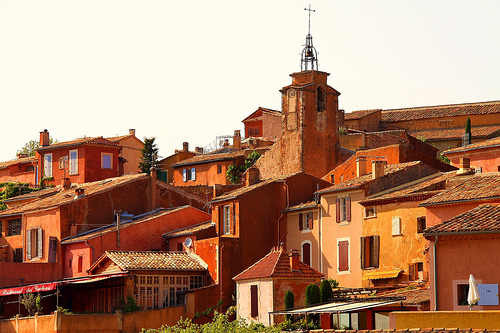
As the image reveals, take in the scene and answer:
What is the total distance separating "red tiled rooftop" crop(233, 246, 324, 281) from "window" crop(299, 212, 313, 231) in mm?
5759

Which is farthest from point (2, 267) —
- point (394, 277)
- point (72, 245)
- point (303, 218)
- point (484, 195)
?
point (484, 195)

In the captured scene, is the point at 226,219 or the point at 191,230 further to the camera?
the point at 191,230

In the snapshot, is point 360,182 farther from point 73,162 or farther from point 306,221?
point 73,162

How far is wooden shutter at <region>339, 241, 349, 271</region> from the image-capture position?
46.2m

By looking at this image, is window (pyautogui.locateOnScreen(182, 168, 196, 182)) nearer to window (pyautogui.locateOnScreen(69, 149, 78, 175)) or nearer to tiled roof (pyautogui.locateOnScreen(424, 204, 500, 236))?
window (pyautogui.locateOnScreen(69, 149, 78, 175))

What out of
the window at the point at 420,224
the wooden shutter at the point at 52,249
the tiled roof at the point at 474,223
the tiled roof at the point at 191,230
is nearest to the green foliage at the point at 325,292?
the window at the point at 420,224

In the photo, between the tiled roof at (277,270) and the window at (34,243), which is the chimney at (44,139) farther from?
the tiled roof at (277,270)

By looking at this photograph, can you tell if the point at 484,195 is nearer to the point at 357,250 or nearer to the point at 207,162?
the point at 357,250

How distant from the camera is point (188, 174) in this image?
74562mm

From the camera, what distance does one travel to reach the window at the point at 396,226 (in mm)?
43156

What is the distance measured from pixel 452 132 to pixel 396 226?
3737 centimetres

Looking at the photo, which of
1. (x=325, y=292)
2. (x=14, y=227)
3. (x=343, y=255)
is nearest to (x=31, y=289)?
(x=14, y=227)

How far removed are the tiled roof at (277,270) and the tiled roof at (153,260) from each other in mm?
4807

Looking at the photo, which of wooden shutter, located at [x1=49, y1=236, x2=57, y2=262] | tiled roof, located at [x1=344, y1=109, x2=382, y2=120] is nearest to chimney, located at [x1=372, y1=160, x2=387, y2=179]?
wooden shutter, located at [x1=49, y1=236, x2=57, y2=262]
